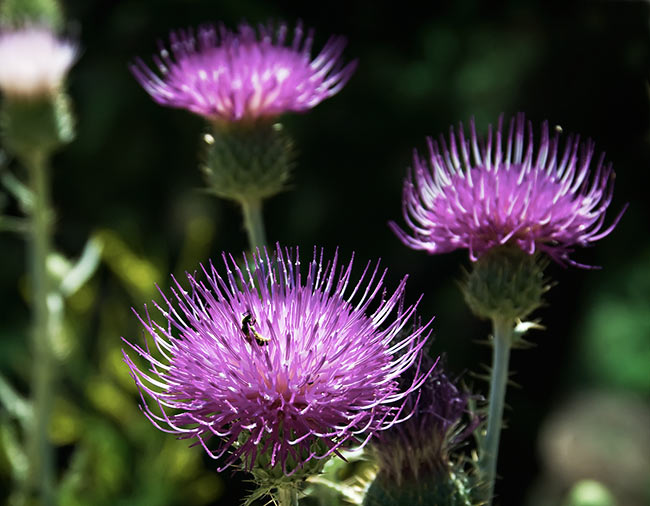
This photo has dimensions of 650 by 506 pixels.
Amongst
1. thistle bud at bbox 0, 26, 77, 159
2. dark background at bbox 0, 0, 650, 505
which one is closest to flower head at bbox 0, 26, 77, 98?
thistle bud at bbox 0, 26, 77, 159

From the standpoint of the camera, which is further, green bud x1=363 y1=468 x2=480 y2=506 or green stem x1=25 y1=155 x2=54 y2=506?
green stem x1=25 y1=155 x2=54 y2=506

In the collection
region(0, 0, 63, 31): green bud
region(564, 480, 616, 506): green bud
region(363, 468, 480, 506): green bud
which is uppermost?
region(0, 0, 63, 31): green bud

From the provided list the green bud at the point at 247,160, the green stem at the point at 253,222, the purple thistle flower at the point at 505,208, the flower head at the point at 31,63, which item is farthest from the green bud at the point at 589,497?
the flower head at the point at 31,63

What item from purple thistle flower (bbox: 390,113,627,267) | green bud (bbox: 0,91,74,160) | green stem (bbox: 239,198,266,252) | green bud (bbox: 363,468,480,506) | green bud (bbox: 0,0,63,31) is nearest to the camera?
green bud (bbox: 363,468,480,506)

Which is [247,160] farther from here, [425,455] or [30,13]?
[30,13]

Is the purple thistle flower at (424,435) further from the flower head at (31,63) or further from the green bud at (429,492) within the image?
the flower head at (31,63)

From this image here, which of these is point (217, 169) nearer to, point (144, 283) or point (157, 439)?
point (144, 283)

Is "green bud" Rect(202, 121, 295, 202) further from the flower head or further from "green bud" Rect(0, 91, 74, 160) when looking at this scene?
the flower head

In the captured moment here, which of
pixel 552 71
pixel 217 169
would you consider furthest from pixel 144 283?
pixel 552 71
